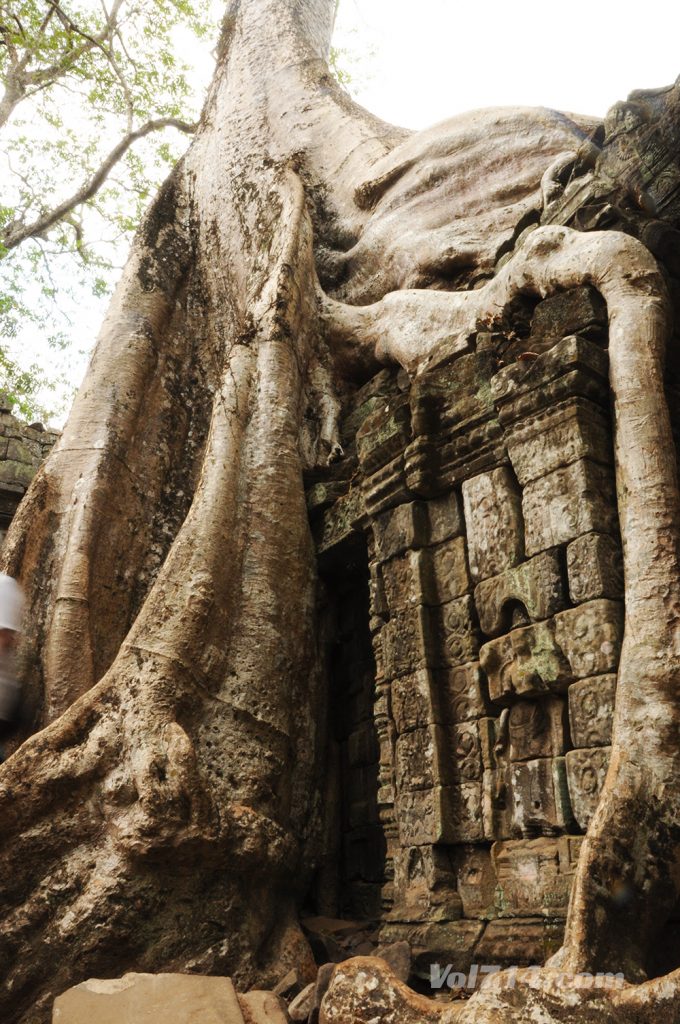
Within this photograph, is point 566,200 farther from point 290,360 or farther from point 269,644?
point 269,644

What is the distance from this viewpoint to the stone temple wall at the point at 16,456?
21.9ft

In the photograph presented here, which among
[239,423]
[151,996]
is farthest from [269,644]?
[151,996]

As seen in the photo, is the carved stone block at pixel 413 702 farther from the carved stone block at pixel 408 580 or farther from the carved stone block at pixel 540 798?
the carved stone block at pixel 540 798

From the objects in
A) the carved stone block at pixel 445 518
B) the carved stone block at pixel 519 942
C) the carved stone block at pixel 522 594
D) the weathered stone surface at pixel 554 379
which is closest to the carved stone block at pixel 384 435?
the carved stone block at pixel 445 518

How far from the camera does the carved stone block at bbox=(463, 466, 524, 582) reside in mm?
3279

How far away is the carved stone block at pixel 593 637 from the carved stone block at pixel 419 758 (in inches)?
26.2

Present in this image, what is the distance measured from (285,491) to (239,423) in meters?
0.41

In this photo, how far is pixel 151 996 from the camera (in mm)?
2488

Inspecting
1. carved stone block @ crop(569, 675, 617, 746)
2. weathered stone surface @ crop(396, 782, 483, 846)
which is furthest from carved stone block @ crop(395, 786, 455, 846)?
carved stone block @ crop(569, 675, 617, 746)

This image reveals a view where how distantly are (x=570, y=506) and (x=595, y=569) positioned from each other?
0.27m

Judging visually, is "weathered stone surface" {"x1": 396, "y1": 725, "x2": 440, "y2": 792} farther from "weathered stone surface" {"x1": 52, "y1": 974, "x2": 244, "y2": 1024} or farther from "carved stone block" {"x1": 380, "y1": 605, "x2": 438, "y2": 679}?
"weathered stone surface" {"x1": 52, "y1": 974, "x2": 244, "y2": 1024}

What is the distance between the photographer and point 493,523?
11.1 feet

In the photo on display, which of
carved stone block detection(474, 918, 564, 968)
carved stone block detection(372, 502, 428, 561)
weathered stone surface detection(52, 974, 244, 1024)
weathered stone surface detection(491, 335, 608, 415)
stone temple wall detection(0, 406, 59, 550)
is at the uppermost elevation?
stone temple wall detection(0, 406, 59, 550)

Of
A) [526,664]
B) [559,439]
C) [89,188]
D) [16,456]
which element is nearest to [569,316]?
[559,439]
